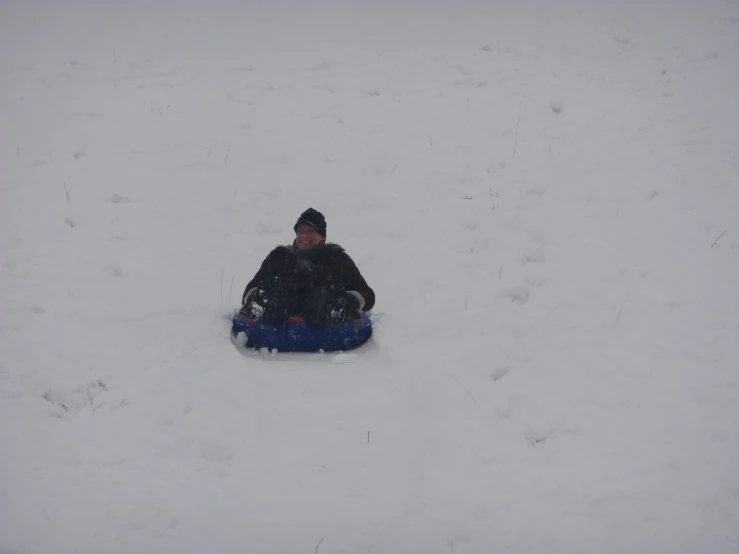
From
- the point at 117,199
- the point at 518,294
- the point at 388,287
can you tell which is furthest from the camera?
the point at 117,199

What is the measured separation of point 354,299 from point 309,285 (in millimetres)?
453

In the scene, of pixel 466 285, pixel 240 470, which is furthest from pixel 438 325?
pixel 240 470

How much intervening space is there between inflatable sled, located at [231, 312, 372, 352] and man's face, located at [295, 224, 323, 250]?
0.73m

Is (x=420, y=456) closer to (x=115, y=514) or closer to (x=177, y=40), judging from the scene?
(x=115, y=514)

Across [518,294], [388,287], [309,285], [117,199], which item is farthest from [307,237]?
[117,199]

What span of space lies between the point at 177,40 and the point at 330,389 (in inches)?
420

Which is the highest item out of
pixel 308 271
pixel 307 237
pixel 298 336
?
pixel 307 237

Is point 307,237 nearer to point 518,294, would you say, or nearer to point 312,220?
point 312,220

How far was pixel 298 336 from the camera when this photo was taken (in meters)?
5.65

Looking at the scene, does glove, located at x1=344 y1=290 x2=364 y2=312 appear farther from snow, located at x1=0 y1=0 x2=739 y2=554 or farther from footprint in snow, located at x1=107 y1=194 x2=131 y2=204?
footprint in snow, located at x1=107 y1=194 x2=131 y2=204

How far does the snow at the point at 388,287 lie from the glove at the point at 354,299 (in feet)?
1.33

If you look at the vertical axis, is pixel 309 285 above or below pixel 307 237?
below

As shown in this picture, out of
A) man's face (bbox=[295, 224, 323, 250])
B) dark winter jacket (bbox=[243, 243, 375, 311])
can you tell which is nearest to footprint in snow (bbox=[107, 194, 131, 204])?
dark winter jacket (bbox=[243, 243, 375, 311])

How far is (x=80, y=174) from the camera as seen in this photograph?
Result: 27.6 feet
